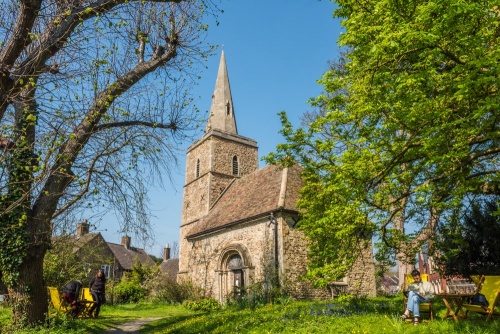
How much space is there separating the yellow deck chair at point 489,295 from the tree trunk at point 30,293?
9273 millimetres

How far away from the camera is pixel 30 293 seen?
8195mm

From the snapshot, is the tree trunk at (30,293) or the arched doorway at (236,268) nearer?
the tree trunk at (30,293)

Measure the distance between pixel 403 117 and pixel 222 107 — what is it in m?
23.6

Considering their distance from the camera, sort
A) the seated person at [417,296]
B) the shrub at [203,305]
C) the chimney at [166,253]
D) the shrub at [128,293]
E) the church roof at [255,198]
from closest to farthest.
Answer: the seated person at [417,296]
the church roof at [255,198]
the shrub at [203,305]
the shrub at [128,293]
the chimney at [166,253]

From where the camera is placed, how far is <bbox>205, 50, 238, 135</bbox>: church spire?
93.3 ft

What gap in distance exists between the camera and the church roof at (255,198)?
57.8ft

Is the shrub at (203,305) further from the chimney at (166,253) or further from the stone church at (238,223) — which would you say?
the chimney at (166,253)

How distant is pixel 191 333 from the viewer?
8.30m

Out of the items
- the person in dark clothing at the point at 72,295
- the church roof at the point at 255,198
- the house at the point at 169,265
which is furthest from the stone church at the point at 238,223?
the house at the point at 169,265

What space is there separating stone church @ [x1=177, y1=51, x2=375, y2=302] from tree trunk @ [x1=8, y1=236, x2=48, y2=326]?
19.5 feet

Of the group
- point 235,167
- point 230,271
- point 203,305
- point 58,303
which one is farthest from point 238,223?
point 58,303

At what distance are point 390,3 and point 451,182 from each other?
14.6ft

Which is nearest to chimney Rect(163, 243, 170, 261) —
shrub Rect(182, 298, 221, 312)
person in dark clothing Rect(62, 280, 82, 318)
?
shrub Rect(182, 298, 221, 312)

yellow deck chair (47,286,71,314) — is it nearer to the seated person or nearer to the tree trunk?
the tree trunk
